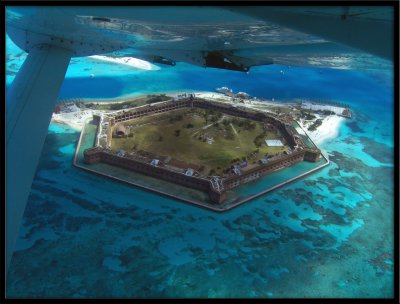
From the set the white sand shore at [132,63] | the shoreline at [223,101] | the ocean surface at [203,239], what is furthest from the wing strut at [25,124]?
the white sand shore at [132,63]

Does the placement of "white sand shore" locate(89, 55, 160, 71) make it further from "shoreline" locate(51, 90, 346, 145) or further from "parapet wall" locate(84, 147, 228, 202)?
"parapet wall" locate(84, 147, 228, 202)

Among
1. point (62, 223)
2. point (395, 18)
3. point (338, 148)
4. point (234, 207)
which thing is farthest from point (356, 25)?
point (338, 148)

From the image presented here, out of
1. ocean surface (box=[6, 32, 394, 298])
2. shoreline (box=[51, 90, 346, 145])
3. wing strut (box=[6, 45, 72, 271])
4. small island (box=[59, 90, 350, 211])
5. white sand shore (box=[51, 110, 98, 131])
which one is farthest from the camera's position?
shoreline (box=[51, 90, 346, 145])

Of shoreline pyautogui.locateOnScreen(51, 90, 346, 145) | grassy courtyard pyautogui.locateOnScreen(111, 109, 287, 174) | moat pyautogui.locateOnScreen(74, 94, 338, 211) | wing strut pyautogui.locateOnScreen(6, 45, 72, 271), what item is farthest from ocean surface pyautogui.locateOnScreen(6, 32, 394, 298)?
wing strut pyautogui.locateOnScreen(6, 45, 72, 271)

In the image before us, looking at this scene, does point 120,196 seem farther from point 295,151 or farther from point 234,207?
point 295,151

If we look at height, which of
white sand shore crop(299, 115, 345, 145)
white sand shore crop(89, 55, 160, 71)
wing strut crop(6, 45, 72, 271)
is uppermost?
wing strut crop(6, 45, 72, 271)

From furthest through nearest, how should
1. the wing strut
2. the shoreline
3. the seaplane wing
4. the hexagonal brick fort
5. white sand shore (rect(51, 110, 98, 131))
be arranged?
the shoreline, white sand shore (rect(51, 110, 98, 131)), the hexagonal brick fort, the seaplane wing, the wing strut

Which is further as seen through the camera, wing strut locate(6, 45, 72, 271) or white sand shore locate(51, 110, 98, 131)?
white sand shore locate(51, 110, 98, 131)
